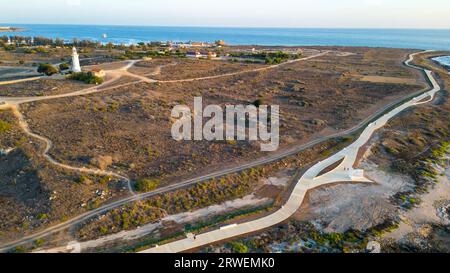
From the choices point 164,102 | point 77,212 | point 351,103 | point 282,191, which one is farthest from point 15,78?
point 351,103

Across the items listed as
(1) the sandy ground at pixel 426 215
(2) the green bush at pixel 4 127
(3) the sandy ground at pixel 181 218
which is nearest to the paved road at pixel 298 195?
(3) the sandy ground at pixel 181 218

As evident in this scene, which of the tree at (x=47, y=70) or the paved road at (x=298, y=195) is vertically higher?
the tree at (x=47, y=70)

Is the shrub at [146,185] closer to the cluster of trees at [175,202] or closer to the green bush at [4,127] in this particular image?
the cluster of trees at [175,202]

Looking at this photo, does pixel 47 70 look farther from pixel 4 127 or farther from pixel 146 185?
pixel 146 185

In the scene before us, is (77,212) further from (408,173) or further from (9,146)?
(408,173)

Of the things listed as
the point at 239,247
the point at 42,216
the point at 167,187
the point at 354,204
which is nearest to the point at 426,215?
the point at 354,204

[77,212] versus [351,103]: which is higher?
[351,103]
